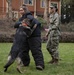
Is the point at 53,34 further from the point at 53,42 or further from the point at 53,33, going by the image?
the point at 53,42

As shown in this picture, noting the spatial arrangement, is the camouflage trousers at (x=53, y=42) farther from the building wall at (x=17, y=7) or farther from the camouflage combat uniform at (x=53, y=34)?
the building wall at (x=17, y=7)

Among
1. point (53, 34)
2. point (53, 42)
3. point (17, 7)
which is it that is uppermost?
point (53, 34)

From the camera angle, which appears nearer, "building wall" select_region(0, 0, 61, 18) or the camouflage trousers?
the camouflage trousers

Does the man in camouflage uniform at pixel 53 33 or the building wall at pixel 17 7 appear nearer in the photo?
the man in camouflage uniform at pixel 53 33

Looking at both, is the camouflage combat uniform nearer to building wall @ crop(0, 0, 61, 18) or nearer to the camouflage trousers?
the camouflage trousers

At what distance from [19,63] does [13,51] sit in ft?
1.21

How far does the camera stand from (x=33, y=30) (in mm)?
9516

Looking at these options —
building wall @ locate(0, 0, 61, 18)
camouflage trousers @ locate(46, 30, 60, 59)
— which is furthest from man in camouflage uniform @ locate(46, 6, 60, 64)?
building wall @ locate(0, 0, 61, 18)

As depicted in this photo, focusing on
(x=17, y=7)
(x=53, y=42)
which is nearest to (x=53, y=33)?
(x=53, y=42)

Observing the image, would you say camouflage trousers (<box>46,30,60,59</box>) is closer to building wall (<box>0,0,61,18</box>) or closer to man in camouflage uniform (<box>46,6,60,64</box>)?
man in camouflage uniform (<box>46,6,60,64</box>)

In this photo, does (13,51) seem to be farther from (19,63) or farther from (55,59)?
(55,59)

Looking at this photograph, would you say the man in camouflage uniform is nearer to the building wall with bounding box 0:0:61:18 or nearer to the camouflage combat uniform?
the camouflage combat uniform

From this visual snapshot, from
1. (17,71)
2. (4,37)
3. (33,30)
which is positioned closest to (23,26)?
(33,30)

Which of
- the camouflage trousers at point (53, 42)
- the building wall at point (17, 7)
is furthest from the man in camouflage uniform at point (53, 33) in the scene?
the building wall at point (17, 7)
